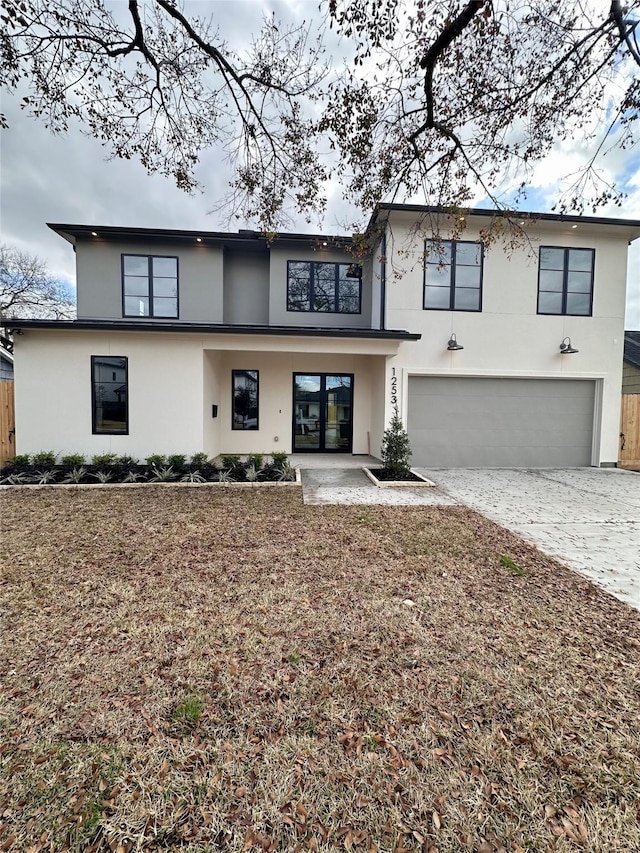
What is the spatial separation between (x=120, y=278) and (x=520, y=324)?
11063 mm

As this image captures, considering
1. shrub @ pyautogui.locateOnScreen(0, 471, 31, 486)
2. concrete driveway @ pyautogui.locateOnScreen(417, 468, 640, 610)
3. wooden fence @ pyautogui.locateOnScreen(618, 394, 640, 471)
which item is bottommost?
concrete driveway @ pyautogui.locateOnScreen(417, 468, 640, 610)

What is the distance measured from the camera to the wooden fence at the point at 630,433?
32.3 feet

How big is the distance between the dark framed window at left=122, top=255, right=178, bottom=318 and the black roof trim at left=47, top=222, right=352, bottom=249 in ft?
1.93

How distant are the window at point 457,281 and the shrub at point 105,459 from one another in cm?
832

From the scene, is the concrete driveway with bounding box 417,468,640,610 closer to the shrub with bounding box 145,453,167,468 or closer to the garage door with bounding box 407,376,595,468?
the garage door with bounding box 407,376,595,468

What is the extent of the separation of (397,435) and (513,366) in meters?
4.01

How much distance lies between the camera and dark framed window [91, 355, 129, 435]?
831 cm

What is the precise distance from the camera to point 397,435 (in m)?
8.18

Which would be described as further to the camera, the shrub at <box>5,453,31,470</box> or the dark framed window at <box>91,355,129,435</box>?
the dark framed window at <box>91,355,129,435</box>

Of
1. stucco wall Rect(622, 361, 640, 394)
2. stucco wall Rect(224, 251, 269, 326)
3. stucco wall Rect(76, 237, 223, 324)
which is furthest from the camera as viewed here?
stucco wall Rect(622, 361, 640, 394)

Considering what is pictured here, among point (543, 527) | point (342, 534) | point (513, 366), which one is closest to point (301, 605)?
point (342, 534)

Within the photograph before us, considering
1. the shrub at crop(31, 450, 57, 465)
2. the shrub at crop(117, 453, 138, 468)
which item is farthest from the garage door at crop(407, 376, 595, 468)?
the shrub at crop(31, 450, 57, 465)

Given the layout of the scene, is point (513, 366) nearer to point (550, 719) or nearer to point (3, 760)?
point (550, 719)

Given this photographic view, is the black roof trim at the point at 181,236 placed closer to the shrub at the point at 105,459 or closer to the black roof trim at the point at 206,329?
the black roof trim at the point at 206,329
